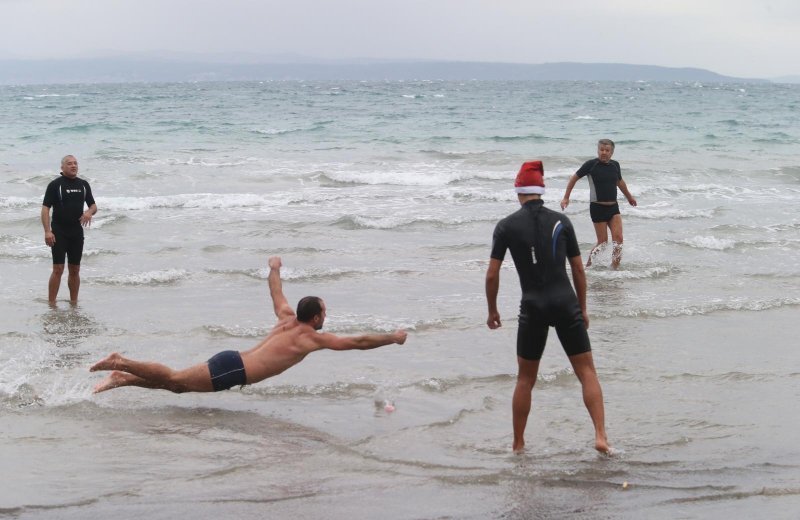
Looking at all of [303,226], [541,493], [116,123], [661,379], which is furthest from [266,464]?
[116,123]

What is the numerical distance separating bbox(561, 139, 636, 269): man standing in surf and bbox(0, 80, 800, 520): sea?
30 centimetres

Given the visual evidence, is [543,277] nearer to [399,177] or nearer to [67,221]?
[67,221]

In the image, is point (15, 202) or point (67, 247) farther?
point (15, 202)

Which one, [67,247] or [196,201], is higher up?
[67,247]

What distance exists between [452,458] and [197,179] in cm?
1763

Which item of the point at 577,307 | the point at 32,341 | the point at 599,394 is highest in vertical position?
the point at 577,307

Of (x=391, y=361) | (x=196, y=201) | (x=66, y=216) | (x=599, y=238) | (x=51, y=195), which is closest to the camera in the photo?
(x=391, y=361)

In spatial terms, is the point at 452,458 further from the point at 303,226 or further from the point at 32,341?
the point at 303,226

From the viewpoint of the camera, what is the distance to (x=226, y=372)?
22.7ft

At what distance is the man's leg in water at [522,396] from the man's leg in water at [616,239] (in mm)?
6702

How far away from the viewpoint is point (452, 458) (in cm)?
604

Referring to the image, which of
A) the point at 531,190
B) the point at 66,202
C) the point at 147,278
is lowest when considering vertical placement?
the point at 147,278

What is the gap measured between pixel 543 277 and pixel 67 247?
6.66m

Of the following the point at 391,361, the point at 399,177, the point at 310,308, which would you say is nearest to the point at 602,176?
the point at 391,361
